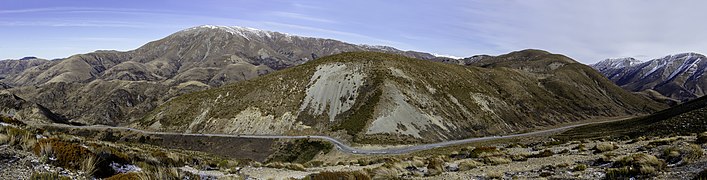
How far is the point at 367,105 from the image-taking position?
7525cm

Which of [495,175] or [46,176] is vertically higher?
[46,176]

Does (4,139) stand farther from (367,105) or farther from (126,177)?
(367,105)

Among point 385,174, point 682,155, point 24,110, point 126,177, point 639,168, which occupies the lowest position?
point 24,110

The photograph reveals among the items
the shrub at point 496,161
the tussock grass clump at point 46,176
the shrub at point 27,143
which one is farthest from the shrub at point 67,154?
the shrub at point 496,161

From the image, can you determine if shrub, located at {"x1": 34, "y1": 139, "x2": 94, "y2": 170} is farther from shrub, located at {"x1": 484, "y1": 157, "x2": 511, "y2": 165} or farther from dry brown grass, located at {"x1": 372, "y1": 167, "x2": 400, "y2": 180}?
shrub, located at {"x1": 484, "y1": 157, "x2": 511, "y2": 165}

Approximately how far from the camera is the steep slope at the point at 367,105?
239 feet

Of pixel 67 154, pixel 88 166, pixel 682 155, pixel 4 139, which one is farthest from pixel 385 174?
pixel 4 139

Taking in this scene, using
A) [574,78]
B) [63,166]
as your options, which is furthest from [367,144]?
[574,78]

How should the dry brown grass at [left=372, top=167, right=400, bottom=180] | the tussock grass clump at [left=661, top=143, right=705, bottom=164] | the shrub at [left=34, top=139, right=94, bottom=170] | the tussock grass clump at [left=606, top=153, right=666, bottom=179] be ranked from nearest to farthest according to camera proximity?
the shrub at [left=34, top=139, right=94, bottom=170] < the tussock grass clump at [left=606, top=153, right=666, bottom=179] < the tussock grass clump at [left=661, top=143, right=705, bottom=164] < the dry brown grass at [left=372, top=167, right=400, bottom=180]

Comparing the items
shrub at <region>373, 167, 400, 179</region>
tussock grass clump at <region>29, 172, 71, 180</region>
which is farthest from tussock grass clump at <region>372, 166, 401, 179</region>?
tussock grass clump at <region>29, 172, 71, 180</region>

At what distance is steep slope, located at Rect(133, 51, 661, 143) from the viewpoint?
72.8m

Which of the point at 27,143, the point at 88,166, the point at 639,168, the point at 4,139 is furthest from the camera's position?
the point at 639,168

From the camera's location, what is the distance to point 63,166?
10.3m

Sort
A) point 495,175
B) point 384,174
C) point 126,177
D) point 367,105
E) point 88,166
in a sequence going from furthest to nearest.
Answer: point 367,105, point 384,174, point 495,175, point 88,166, point 126,177
